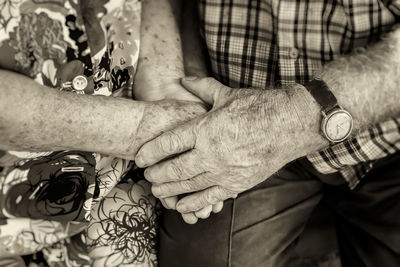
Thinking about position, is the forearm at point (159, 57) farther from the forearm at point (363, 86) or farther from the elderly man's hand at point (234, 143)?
the forearm at point (363, 86)

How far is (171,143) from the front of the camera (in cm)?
105

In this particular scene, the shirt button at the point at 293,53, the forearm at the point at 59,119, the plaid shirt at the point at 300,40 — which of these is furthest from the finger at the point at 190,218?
the shirt button at the point at 293,53

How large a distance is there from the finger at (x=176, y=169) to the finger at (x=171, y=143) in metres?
0.02

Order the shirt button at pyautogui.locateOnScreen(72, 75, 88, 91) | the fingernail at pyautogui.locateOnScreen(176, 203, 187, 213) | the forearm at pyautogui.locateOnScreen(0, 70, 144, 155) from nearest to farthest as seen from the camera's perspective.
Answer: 1. the forearm at pyautogui.locateOnScreen(0, 70, 144, 155)
2. the shirt button at pyautogui.locateOnScreen(72, 75, 88, 91)
3. the fingernail at pyautogui.locateOnScreen(176, 203, 187, 213)

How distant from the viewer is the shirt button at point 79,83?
1023 mm

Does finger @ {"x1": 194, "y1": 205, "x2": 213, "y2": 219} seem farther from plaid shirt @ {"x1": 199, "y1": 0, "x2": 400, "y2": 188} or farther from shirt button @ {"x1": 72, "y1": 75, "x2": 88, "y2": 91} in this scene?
shirt button @ {"x1": 72, "y1": 75, "x2": 88, "y2": 91}

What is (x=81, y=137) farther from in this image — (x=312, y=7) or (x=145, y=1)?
(x=312, y=7)

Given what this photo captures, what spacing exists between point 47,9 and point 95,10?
127 mm

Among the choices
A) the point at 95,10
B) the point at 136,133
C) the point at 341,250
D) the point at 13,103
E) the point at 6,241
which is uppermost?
the point at 95,10

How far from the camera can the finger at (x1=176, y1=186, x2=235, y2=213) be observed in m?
1.10

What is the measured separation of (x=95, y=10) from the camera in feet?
3.43

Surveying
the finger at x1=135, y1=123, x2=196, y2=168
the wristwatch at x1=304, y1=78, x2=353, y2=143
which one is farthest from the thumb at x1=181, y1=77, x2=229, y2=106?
the wristwatch at x1=304, y1=78, x2=353, y2=143

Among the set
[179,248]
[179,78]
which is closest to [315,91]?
[179,78]

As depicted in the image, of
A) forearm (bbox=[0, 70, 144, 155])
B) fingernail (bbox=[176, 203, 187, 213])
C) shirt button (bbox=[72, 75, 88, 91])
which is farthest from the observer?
fingernail (bbox=[176, 203, 187, 213])
